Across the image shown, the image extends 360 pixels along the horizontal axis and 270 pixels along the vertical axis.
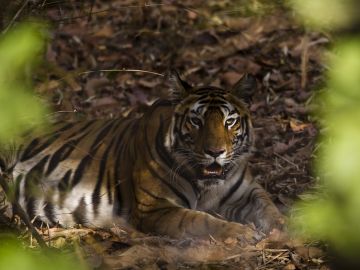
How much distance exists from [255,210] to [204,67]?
3496 mm

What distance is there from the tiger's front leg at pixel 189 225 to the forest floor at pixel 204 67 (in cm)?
13

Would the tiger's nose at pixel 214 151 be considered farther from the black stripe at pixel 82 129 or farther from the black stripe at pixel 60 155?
the black stripe at pixel 82 129

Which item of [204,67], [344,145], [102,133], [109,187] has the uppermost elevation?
[204,67]

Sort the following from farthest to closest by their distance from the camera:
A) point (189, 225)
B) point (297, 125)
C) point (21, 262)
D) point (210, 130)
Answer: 1. point (297, 125)
2. point (210, 130)
3. point (189, 225)
4. point (21, 262)

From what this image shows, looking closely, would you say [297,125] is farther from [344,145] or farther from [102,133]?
[344,145]

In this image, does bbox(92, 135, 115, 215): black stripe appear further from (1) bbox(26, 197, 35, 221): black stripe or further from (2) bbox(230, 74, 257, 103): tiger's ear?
(2) bbox(230, 74, 257, 103): tiger's ear

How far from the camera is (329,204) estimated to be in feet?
3.24

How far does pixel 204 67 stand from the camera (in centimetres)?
809

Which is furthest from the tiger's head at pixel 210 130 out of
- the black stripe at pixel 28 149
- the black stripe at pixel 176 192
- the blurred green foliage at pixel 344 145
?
the blurred green foliage at pixel 344 145

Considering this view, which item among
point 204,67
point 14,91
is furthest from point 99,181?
point 14,91

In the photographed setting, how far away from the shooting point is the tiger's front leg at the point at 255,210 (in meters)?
4.65

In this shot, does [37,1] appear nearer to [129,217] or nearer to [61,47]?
[129,217]

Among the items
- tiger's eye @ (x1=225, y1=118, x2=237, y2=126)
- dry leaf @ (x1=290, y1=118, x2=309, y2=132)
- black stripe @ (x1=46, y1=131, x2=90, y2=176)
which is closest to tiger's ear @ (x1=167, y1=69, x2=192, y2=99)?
tiger's eye @ (x1=225, y1=118, x2=237, y2=126)

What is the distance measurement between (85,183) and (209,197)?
0.86m
